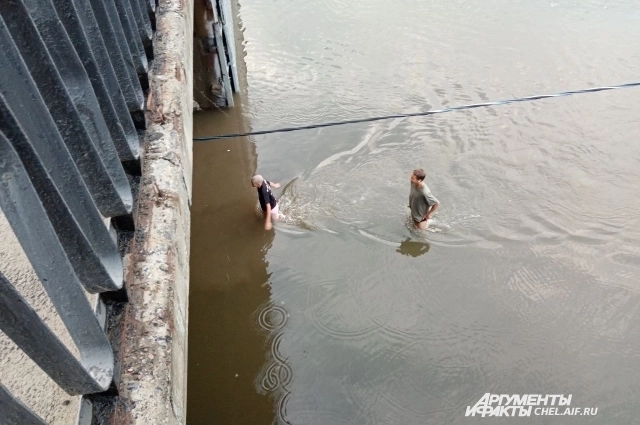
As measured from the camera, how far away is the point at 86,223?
1.58 m

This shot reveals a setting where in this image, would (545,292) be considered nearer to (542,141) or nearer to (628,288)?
(628,288)

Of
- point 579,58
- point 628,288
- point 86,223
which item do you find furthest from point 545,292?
point 579,58

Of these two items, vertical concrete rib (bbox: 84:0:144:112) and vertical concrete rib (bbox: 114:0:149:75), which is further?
vertical concrete rib (bbox: 114:0:149:75)

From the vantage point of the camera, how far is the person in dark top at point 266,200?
6375 millimetres

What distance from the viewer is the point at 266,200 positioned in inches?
258

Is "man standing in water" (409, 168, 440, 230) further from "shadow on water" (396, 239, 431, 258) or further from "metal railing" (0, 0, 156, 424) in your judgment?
"metal railing" (0, 0, 156, 424)

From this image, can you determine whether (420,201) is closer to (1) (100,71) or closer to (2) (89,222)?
(1) (100,71)

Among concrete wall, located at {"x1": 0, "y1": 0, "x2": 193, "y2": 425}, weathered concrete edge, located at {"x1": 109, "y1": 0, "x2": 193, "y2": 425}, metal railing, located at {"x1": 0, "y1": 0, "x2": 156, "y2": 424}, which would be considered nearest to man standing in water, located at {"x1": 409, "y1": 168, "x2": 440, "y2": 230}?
weathered concrete edge, located at {"x1": 109, "y1": 0, "x2": 193, "y2": 425}

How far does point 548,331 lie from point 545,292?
1.83 feet

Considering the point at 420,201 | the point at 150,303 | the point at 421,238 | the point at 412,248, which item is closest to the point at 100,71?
the point at 150,303

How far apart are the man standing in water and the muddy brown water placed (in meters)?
0.32

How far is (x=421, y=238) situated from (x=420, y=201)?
597 mm

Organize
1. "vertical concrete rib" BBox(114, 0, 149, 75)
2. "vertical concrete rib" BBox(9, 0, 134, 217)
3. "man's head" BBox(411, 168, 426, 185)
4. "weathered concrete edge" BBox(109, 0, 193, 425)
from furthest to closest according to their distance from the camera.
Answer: "man's head" BBox(411, 168, 426, 185), "vertical concrete rib" BBox(114, 0, 149, 75), "weathered concrete edge" BBox(109, 0, 193, 425), "vertical concrete rib" BBox(9, 0, 134, 217)

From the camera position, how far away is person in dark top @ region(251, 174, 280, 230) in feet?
20.9
